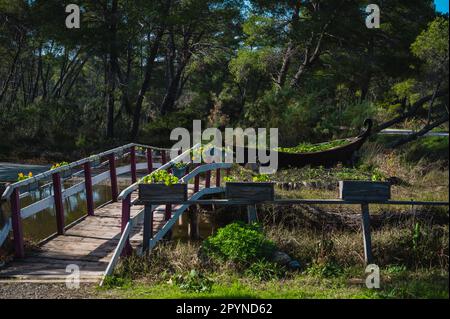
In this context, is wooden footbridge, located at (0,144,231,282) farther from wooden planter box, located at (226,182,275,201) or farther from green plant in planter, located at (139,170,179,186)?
wooden planter box, located at (226,182,275,201)

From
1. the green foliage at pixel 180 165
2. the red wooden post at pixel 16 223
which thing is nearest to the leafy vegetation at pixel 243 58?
the green foliage at pixel 180 165

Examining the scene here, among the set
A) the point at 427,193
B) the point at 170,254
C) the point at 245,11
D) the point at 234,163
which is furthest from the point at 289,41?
the point at 170,254

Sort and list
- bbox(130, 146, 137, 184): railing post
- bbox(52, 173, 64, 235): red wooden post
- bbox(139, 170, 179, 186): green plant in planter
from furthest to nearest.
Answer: bbox(130, 146, 137, 184): railing post
bbox(52, 173, 64, 235): red wooden post
bbox(139, 170, 179, 186): green plant in planter

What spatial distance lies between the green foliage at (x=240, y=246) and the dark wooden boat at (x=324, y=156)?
6.79 meters

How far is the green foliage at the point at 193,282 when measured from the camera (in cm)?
612

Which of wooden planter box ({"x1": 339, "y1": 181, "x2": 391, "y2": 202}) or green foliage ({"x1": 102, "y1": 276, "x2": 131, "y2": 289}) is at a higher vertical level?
wooden planter box ({"x1": 339, "y1": 181, "x2": 391, "y2": 202})

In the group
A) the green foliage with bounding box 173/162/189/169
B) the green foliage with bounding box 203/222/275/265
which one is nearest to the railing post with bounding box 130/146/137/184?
the green foliage with bounding box 173/162/189/169

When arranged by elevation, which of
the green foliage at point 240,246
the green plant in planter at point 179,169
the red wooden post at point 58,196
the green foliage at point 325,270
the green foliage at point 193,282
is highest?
the green plant in planter at point 179,169

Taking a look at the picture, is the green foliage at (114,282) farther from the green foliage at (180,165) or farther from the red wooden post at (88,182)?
the red wooden post at (88,182)

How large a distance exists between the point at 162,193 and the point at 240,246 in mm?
1314

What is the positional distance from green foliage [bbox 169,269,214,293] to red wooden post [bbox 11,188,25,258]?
2524mm

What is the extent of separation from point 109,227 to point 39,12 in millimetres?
18918

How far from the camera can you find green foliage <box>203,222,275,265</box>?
7238mm

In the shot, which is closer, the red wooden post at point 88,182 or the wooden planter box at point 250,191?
the wooden planter box at point 250,191
